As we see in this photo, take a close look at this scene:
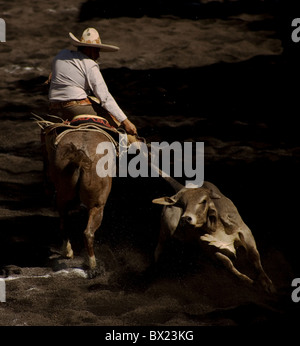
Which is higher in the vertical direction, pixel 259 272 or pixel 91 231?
pixel 91 231

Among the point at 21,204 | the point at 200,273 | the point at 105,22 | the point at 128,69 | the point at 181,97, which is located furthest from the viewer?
the point at 105,22

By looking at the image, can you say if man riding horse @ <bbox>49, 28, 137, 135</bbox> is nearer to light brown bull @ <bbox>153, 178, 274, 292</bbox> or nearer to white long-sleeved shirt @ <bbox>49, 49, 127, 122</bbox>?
white long-sleeved shirt @ <bbox>49, 49, 127, 122</bbox>

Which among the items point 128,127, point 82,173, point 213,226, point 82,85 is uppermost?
point 82,85

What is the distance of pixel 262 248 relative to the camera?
5.98 meters

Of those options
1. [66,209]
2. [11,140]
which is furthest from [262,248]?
[11,140]

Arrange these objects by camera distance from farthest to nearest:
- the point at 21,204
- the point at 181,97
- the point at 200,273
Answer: the point at 181,97 < the point at 21,204 < the point at 200,273

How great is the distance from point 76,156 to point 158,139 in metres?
3.10

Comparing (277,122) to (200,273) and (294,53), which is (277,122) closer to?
(294,53)

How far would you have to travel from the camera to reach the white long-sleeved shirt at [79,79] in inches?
228

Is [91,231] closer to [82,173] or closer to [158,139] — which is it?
[82,173]

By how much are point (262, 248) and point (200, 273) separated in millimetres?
600

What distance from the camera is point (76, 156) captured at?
5.55 meters

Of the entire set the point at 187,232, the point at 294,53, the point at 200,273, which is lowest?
the point at 200,273

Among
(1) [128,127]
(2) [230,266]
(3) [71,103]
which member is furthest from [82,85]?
(2) [230,266]
